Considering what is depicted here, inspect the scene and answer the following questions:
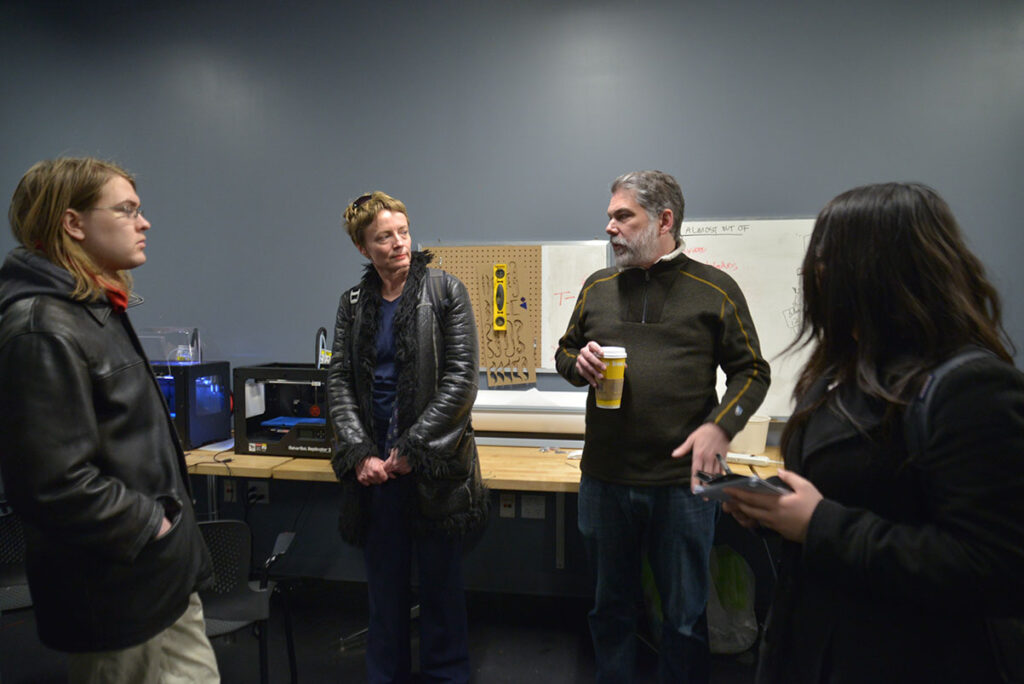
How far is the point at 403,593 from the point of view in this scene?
1852mm

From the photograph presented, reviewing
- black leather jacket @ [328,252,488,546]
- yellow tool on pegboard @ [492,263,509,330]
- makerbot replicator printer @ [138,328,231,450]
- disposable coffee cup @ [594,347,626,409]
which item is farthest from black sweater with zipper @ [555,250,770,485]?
makerbot replicator printer @ [138,328,231,450]

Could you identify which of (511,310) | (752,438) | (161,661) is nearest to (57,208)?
(161,661)

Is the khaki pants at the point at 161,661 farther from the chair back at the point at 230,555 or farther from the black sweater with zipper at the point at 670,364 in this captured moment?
the black sweater with zipper at the point at 670,364

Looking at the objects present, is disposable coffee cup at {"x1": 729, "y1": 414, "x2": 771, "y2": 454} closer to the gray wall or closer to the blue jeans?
the blue jeans

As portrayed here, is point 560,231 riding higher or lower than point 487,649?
higher

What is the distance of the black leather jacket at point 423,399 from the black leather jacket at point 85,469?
0.66 meters

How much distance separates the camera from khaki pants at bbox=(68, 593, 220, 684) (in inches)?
43.1

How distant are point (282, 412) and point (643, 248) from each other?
1866 mm

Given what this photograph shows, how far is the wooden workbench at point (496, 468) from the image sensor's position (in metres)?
2.12

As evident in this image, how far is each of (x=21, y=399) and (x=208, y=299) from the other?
2.25 m

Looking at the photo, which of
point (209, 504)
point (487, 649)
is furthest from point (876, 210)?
point (209, 504)

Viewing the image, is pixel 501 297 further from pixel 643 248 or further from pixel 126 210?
pixel 126 210

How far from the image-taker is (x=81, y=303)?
110 centimetres

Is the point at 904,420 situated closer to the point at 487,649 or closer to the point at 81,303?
the point at 81,303
